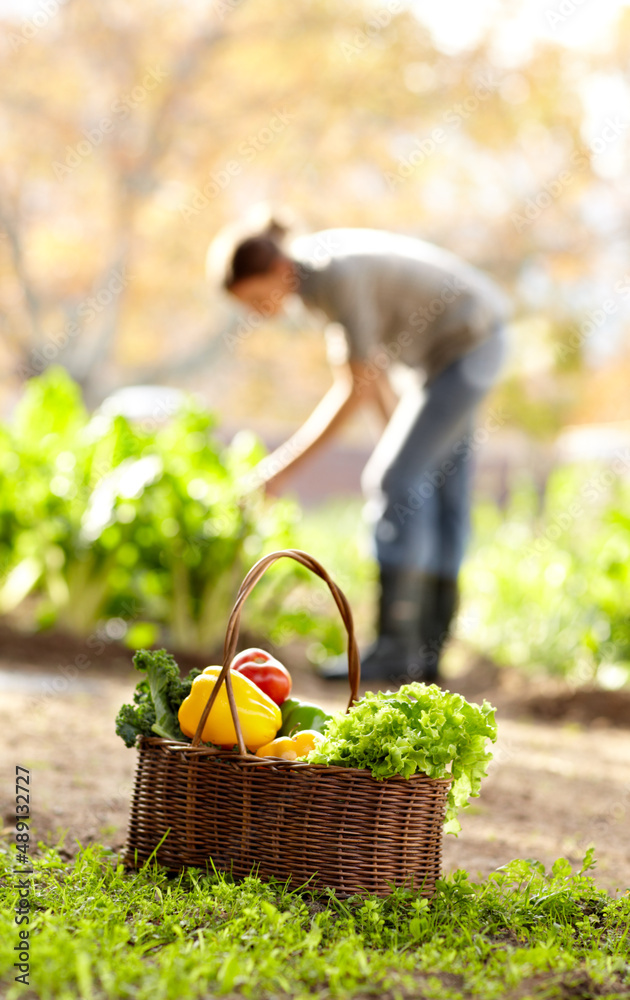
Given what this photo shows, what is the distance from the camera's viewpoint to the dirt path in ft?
8.23

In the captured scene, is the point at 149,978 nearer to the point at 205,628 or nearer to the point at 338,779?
the point at 338,779

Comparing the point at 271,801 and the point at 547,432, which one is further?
the point at 547,432

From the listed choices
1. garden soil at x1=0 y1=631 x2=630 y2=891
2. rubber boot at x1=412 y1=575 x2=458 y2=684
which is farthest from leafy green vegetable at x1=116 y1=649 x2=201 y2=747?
rubber boot at x1=412 y1=575 x2=458 y2=684

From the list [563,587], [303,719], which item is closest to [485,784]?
[303,719]

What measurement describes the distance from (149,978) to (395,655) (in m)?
3.48

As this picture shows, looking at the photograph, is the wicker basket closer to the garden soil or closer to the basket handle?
the basket handle

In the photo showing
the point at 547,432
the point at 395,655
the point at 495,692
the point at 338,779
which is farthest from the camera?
the point at 547,432

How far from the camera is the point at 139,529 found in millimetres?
4801

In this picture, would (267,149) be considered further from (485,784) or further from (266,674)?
(266,674)

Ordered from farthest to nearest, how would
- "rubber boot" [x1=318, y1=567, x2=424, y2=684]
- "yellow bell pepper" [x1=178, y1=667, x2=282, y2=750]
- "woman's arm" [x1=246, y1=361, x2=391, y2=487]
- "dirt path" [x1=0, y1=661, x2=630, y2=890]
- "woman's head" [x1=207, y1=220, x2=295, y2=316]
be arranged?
"rubber boot" [x1=318, y1=567, x2=424, y2=684]
"woman's arm" [x1=246, y1=361, x2=391, y2=487]
"woman's head" [x1=207, y1=220, x2=295, y2=316]
"dirt path" [x1=0, y1=661, x2=630, y2=890]
"yellow bell pepper" [x1=178, y1=667, x2=282, y2=750]

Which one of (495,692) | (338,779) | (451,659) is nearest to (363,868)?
(338,779)

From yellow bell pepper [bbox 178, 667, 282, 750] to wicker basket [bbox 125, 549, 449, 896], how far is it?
56mm

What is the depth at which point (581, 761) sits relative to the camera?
3816mm

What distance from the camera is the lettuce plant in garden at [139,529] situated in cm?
469
